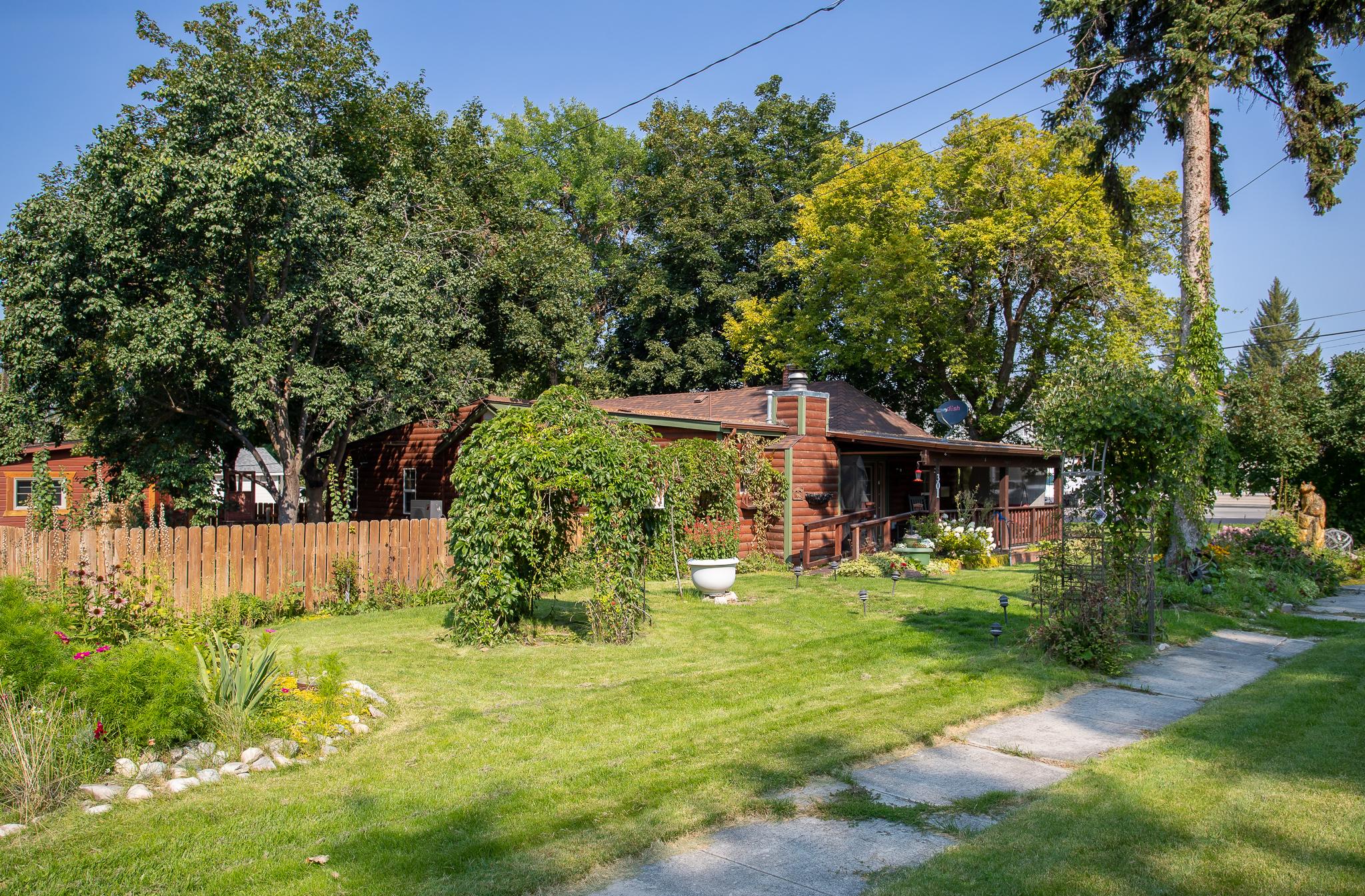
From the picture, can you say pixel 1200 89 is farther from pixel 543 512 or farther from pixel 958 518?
pixel 543 512

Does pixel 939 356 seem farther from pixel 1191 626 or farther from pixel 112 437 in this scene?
pixel 112 437

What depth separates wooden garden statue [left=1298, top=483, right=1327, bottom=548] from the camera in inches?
709

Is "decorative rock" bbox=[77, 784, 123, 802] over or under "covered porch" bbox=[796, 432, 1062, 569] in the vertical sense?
under

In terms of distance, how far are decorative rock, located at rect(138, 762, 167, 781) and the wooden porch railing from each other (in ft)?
41.2

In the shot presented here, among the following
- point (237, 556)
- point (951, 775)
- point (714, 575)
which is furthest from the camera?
point (714, 575)

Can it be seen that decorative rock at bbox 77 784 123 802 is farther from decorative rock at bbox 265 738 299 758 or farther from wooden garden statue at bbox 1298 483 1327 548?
wooden garden statue at bbox 1298 483 1327 548

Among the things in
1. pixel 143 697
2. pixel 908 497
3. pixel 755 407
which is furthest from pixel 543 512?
pixel 908 497

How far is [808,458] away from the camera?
17516 mm

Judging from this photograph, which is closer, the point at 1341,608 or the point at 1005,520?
the point at 1341,608

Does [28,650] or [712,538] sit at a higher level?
[28,650]

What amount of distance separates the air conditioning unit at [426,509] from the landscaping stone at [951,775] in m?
14.6

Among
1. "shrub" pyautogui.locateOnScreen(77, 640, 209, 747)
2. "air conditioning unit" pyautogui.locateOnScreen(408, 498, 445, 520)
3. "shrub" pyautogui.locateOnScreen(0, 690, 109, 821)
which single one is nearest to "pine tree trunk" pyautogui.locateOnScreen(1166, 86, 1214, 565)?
"shrub" pyautogui.locateOnScreen(77, 640, 209, 747)

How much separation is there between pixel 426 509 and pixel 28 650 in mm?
14631

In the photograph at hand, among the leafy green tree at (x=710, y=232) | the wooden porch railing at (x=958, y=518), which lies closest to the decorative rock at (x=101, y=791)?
the wooden porch railing at (x=958, y=518)
